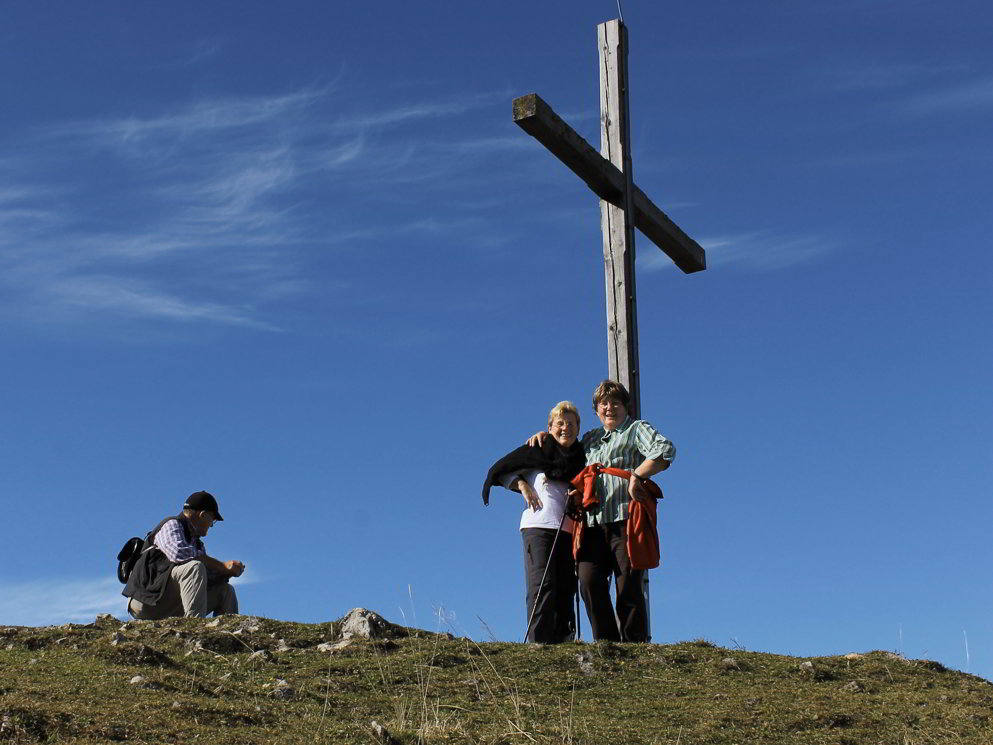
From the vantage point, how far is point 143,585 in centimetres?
964

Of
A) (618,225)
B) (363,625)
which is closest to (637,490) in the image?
(363,625)

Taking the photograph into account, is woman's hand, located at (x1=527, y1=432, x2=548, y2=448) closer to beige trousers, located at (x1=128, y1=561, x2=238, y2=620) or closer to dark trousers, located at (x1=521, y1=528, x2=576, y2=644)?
dark trousers, located at (x1=521, y1=528, x2=576, y2=644)

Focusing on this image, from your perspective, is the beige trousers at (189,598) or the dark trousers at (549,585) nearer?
the dark trousers at (549,585)

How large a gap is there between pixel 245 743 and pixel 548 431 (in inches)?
147

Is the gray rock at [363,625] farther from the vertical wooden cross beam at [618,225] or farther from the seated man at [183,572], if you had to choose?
the vertical wooden cross beam at [618,225]

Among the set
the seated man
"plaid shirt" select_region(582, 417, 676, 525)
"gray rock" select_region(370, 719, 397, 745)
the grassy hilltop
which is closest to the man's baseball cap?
the seated man

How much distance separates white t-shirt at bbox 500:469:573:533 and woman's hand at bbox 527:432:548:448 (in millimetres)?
212

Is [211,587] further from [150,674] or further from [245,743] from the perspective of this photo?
[245,743]

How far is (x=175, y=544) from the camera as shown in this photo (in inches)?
379

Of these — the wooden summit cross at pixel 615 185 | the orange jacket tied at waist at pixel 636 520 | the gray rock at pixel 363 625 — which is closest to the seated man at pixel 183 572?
the gray rock at pixel 363 625

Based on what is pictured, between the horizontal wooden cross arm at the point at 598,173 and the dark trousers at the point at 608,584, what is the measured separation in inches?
124

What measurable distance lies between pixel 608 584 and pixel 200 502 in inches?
135

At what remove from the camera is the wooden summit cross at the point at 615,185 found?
9805 millimetres

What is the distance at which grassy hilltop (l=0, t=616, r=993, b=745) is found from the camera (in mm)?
5926
